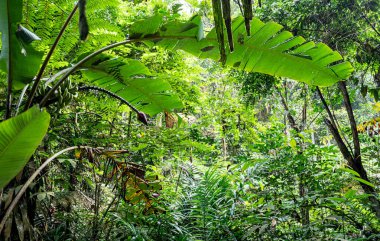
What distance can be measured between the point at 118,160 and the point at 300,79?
1.56m

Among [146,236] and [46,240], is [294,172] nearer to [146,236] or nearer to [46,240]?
[146,236]

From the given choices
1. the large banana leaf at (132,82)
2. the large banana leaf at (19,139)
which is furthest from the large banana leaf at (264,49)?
the large banana leaf at (19,139)

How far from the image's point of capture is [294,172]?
294 cm

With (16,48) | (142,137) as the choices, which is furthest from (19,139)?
(142,137)

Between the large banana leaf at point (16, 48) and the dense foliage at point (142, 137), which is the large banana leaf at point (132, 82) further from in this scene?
the large banana leaf at point (16, 48)

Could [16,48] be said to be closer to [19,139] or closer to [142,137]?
[19,139]

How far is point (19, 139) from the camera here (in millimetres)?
1305

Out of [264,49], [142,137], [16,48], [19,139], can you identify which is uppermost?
[264,49]

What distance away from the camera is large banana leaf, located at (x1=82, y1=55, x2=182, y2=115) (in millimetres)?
2234

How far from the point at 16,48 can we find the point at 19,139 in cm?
71

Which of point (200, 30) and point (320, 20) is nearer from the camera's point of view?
point (200, 30)

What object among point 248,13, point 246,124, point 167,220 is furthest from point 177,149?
point 246,124

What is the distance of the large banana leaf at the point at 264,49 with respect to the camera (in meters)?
2.00

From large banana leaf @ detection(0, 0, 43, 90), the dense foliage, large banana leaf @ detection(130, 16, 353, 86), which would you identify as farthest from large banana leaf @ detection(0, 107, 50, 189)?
large banana leaf @ detection(130, 16, 353, 86)
